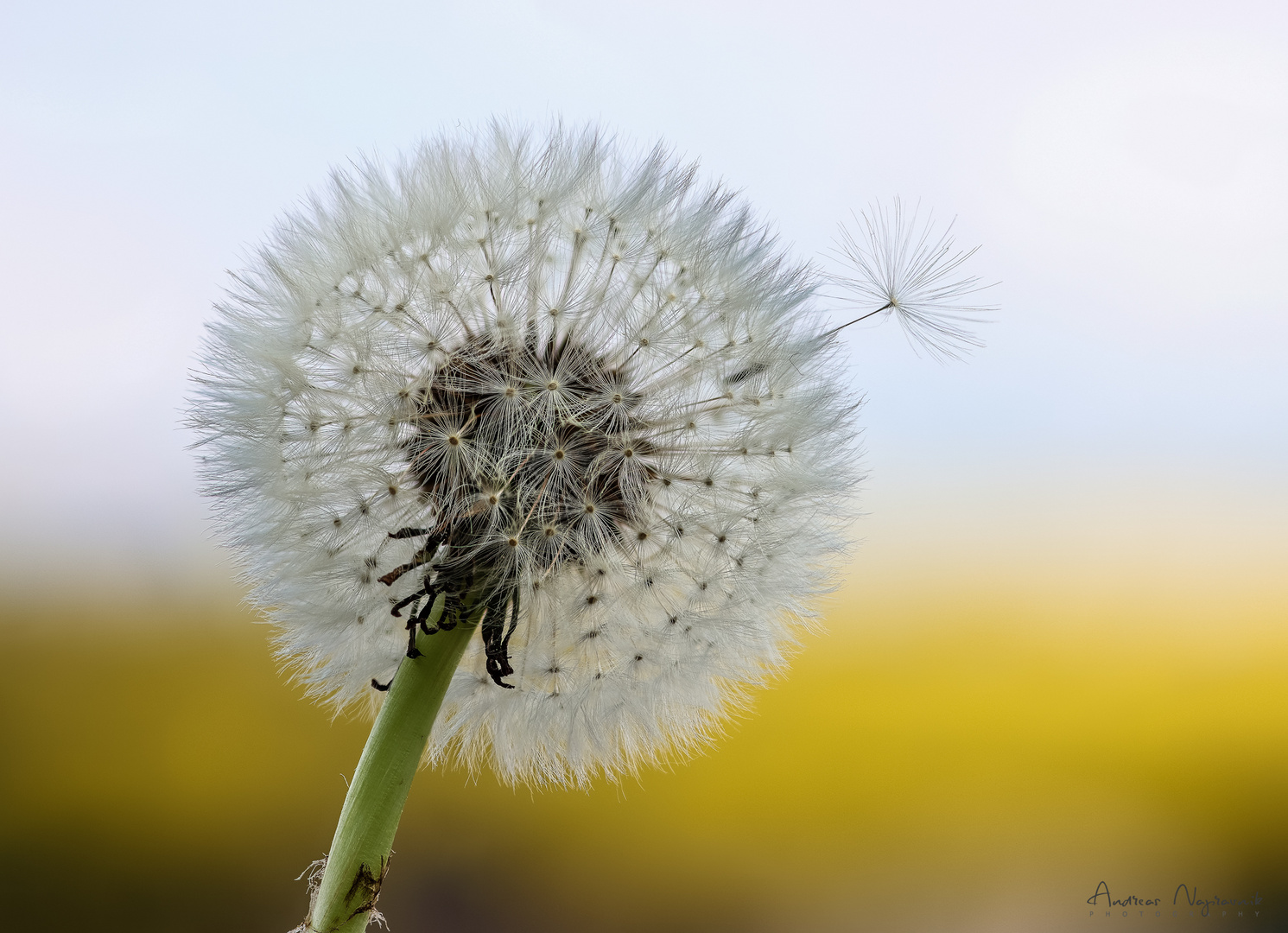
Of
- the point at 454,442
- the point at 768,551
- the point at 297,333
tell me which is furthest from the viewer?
the point at 768,551

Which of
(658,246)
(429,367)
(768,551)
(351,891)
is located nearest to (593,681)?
(768,551)

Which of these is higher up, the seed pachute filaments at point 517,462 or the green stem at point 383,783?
the seed pachute filaments at point 517,462

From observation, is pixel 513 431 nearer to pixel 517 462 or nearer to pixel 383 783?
pixel 517 462

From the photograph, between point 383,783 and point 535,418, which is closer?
point 535,418

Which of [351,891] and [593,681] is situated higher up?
[593,681]

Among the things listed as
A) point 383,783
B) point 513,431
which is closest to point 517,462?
point 513,431

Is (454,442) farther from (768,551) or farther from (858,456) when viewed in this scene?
(858,456)
